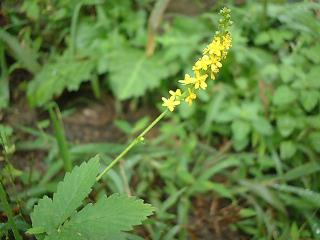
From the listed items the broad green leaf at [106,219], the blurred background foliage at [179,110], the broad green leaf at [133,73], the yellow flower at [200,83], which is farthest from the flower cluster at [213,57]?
the broad green leaf at [133,73]

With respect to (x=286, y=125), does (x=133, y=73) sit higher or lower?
higher

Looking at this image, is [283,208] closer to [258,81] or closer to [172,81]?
[258,81]

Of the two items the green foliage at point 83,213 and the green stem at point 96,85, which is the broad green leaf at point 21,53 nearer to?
the green stem at point 96,85

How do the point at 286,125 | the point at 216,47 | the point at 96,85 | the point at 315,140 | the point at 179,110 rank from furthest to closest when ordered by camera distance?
the point at 96,85 → the point at 179,110 → the point at 286,125 → the point at 315,140 → the point at 216,47

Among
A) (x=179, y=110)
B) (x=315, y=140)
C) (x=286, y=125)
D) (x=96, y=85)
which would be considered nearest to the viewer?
(x=315, y=140)

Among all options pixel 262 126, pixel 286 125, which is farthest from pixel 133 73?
pixel 286 125

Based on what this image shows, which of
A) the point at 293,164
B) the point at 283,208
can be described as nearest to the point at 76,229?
the point at 283,208

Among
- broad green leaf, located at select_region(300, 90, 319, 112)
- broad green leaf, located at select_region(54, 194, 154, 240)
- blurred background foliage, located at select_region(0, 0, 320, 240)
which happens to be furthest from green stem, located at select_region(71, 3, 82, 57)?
broad green leaf, located at select_region(54, 194, 154, 240)

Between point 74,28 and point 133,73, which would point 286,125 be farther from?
point 74,28
